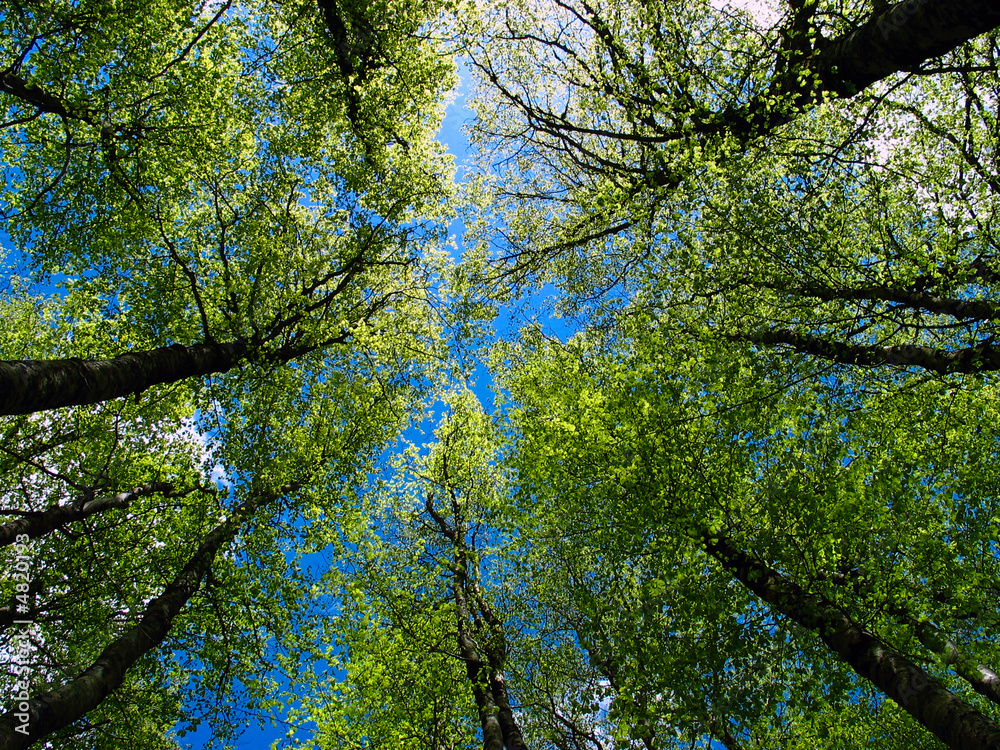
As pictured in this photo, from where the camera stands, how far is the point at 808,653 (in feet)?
25.9

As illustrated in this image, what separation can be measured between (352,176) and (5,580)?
12.9 m

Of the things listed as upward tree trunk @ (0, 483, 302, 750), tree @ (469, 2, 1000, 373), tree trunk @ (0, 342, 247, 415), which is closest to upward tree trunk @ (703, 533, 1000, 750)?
tree @ (469, 2, 1000, 373)

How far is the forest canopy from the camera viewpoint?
26.5 ft

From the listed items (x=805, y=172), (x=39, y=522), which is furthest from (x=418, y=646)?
(x=805, y=172)

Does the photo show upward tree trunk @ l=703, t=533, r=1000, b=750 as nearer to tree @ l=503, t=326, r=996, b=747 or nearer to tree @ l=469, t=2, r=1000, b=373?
tree @ l=503, t=326, r=996, b=747

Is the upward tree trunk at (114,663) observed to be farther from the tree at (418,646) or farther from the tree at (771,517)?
the tree at (771,517)

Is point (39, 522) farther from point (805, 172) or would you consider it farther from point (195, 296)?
point (805, 172)

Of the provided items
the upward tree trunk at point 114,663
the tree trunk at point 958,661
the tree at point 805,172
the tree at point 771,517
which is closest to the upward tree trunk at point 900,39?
the tree at point 805,172

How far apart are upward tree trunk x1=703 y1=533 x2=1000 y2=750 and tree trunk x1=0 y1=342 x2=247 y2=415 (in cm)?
918

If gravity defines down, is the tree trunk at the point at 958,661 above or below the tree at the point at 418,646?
below

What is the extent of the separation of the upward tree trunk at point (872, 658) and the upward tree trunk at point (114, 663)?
9420mm

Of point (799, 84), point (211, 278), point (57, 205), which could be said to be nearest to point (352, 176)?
point (211, 278)

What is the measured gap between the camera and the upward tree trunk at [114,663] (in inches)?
246

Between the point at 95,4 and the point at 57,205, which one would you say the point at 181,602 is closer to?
the point at 57,205
